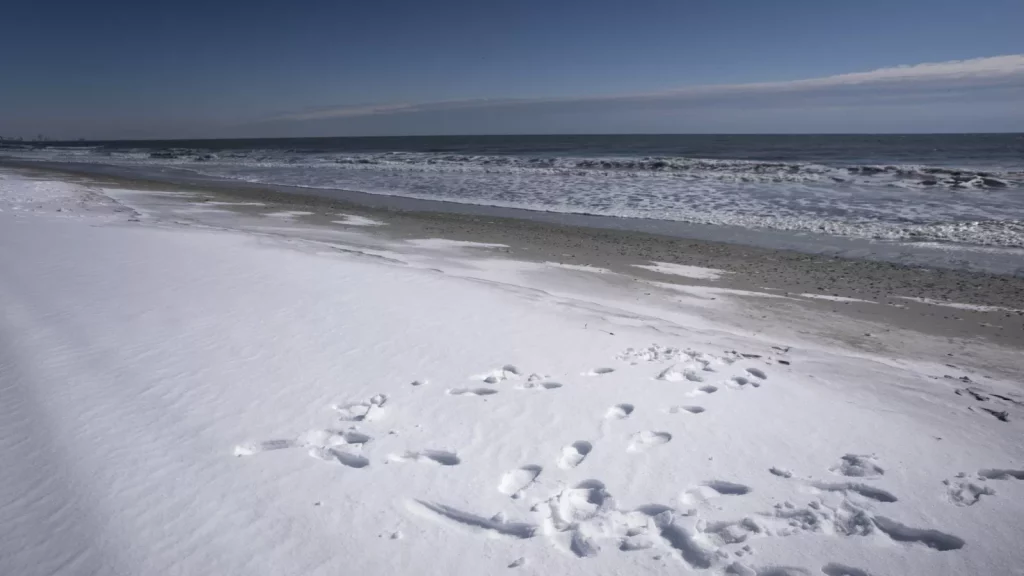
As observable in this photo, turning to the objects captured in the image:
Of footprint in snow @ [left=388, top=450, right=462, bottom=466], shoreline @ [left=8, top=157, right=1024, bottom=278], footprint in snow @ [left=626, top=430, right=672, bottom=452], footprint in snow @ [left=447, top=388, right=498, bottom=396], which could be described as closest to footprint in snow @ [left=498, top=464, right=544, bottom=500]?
footprint in snow @ [left=388, top=450, right=462, bottom=466]

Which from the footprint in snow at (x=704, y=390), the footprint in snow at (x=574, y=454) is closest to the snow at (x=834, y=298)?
the footprint in snow at (x=704, y=390)

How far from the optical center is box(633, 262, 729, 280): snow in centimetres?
812

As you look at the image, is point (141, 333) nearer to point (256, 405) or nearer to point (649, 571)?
point (256, 405)

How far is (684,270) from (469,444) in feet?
19.9

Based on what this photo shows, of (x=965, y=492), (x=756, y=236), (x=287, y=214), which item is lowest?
(x=965, y=492)

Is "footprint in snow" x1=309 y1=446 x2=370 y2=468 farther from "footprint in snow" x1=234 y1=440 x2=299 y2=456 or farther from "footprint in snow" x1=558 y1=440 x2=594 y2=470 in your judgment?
"footprint in snow" x1=558 y1=440 x2=594 y2=470

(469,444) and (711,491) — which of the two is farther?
(469,444)

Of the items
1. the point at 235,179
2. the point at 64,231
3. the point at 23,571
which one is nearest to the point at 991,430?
the point at 23,571

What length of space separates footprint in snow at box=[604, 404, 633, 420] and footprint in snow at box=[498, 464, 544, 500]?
748 millimetres

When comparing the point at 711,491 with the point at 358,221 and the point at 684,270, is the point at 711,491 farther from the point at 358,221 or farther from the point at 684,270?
the point at 358,221

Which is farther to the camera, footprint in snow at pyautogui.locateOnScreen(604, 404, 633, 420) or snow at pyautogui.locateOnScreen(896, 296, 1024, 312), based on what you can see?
snow at pyautogui.locateOnScreen(896, 296, 1024, 312)

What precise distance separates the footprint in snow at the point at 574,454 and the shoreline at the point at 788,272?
143 inches

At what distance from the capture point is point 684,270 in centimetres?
848

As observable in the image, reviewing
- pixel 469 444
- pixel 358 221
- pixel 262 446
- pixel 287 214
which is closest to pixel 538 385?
pixel 469 444
